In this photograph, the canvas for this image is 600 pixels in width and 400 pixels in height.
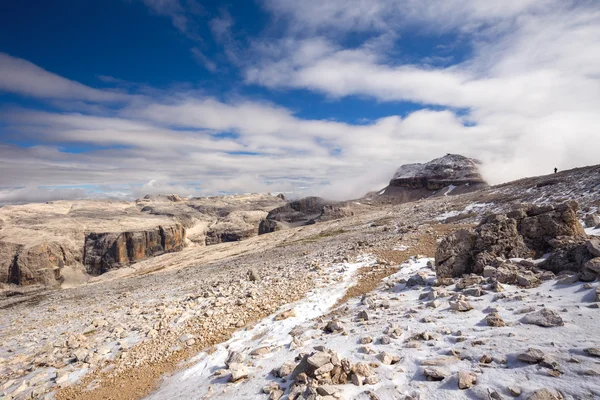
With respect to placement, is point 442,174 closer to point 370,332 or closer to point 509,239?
point 509,239

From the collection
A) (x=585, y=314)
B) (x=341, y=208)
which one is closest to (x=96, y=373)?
(x=585, y=314)

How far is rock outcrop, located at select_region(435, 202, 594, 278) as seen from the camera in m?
12.6

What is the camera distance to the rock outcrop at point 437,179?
16525cm

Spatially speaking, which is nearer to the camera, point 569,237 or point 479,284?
point 479,284

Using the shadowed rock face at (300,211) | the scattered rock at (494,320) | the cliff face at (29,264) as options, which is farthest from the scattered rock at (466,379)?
the cliff face at (29,264)

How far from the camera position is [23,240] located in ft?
405

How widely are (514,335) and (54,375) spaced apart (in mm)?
15847

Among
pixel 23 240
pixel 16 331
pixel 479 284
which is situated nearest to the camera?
pixel 479 284

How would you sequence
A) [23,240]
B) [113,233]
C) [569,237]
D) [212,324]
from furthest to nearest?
[113,233], [23,240], [212,324], [569,237]

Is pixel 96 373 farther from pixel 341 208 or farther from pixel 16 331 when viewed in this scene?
pixel 341 208

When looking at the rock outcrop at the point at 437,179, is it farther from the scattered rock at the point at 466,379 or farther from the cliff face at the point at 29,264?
the cliff face at the point at 29,264

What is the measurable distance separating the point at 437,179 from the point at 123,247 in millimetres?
179758

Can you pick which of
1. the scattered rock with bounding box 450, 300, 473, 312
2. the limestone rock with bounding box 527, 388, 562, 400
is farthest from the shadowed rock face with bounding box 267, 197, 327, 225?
the limestone rock with bounding box 527, 388, 562, 400

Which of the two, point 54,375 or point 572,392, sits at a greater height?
point 572,392
